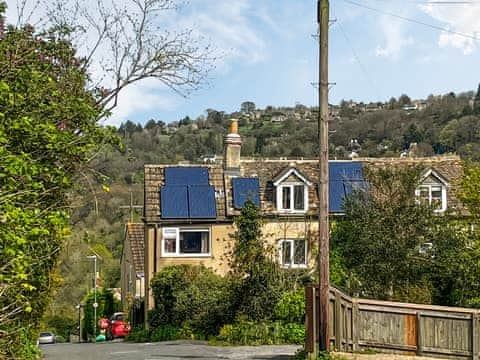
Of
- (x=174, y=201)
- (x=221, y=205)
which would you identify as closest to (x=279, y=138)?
(x=221, y=205)

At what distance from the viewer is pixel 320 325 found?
20.5 meters

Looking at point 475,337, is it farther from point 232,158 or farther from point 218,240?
point 232,158

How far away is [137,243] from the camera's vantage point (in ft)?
162

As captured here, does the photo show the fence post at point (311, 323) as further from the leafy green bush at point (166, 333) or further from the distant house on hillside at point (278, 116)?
the distant house on hillside at point (278, 116)

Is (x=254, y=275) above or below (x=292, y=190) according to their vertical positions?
below

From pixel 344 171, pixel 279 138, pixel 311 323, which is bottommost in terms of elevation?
pixel 311 323

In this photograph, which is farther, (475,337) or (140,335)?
(140,335)

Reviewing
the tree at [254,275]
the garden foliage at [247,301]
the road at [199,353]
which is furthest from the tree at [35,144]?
the tree at [254,275]

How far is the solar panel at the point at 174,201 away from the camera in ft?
131

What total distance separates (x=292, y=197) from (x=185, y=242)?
18.9ft

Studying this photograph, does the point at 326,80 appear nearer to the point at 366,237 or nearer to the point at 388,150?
the point at 366,237

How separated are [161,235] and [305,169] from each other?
8447mm

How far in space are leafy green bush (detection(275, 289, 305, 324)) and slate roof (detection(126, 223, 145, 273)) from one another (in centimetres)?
2008

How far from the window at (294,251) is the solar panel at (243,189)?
3.01 m
